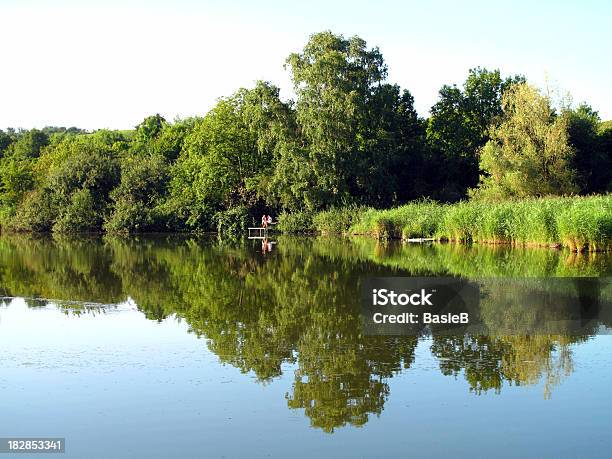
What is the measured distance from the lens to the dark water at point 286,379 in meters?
6.79

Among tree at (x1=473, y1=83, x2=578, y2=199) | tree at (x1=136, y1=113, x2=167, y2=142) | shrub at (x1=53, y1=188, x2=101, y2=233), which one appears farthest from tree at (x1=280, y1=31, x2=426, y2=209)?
tree at (x1=136, y1=113, x2=167, y2=142)

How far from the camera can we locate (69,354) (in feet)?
34.4

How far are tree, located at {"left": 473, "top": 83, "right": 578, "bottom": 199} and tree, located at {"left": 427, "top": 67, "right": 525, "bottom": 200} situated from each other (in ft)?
30.3

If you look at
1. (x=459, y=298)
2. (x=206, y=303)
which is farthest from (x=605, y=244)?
(x=206, y=303)

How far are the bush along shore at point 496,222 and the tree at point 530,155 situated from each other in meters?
5.33

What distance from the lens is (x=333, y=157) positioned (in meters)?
43.5

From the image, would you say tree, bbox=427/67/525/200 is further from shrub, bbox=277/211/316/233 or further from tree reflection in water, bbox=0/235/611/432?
tree reflection in water, bbox=0/235/611/432

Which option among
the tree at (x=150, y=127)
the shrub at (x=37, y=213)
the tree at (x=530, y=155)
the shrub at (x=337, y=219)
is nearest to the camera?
the tree at (x=530, y=155)

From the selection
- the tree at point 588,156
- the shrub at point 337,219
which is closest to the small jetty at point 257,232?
the shrub at point 337,219

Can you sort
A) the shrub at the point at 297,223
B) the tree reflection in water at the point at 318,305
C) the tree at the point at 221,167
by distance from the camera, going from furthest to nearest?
the tree at the point at 221,167 → the shrub at the point at 297,223 → the tree reflection in water at the point at 318,305

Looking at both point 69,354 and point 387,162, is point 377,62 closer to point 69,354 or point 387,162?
point 387,162

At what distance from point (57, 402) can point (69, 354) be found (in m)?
2.51

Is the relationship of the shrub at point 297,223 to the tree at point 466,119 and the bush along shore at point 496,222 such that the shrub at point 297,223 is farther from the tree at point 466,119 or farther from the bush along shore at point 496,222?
the tree at point 466,119

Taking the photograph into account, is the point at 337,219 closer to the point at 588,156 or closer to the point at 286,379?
the point at 588,156
